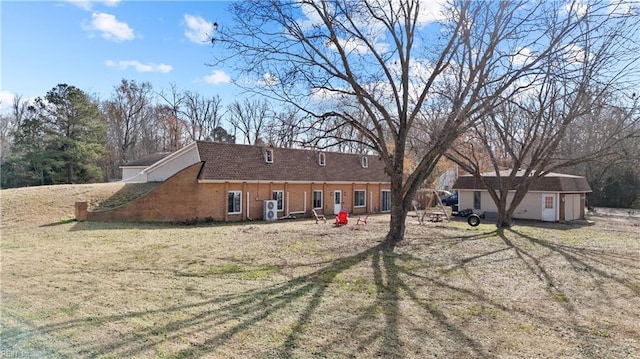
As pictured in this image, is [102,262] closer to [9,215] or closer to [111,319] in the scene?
[111,319]

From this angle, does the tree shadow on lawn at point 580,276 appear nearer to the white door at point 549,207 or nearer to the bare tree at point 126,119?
the white door at point 549,207

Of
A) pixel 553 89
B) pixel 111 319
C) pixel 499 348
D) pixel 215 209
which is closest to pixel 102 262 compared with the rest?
pixel 111 319

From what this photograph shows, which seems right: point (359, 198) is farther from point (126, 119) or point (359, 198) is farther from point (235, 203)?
point (126, 119)

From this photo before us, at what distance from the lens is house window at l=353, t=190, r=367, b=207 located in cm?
2994

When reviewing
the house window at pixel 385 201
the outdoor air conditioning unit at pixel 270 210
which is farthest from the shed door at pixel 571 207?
the outdoor air conditioning unit at pixel 270 210

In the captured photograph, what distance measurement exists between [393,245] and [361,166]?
58.9ft

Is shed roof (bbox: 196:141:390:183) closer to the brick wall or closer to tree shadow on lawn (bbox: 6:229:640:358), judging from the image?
the brick wall

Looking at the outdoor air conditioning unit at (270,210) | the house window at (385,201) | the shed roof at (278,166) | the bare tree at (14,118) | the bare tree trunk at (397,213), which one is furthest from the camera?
the bare tree at (14,118)

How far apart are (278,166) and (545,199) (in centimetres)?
1773

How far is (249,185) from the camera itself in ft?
77.9

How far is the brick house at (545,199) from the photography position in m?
25.2

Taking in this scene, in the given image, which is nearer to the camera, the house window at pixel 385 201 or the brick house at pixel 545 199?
the brick house at pixel 545 199

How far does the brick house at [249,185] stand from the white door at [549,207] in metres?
11.5

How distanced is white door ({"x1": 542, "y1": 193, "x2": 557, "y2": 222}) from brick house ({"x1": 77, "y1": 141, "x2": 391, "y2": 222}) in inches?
452
